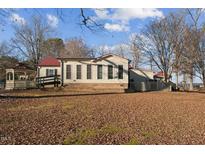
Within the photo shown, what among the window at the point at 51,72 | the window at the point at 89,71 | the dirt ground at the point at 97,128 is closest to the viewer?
the dirt ground at the point at 97,128

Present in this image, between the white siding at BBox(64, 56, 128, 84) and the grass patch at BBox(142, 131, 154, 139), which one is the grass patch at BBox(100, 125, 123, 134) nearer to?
the grass patch at BBox(142, 131, 154, 139)

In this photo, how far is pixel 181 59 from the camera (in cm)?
3244

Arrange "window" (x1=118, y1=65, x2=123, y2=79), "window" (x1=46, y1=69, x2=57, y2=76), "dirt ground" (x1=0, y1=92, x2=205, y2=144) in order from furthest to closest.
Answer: "window" (x1=46, y1=69, x2=57, y2=76)
"window" (x1=118, y1=65, x2=123, y2=79)
"dirt ground" (x1=0, y1=92, x2=205, y2=144)

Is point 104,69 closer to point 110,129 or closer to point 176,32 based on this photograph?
point 176,32

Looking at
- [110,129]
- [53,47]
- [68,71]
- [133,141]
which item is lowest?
[133,141]

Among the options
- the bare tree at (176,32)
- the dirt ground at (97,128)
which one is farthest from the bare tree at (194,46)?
the dirt ground at (97,128)

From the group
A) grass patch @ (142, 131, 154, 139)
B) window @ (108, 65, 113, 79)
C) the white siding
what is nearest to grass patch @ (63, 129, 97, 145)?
grass patch @ (142, 131, 154, 139)

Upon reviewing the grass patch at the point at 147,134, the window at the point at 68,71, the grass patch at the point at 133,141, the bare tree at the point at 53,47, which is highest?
the bare tree at the point at 53,47

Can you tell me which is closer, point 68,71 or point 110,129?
point 110,129

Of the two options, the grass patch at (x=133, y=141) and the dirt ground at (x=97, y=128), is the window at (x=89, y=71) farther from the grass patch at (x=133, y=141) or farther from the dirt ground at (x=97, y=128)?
the grass patch at (x=133, y=141)

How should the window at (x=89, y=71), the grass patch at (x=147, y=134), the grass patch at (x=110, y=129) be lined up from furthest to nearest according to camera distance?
the window at (x=89, y=71) → the grass patch at (x=110, y=129) → the grass patch at (x=147, y=134)

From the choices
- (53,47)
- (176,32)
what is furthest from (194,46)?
(53,47)
